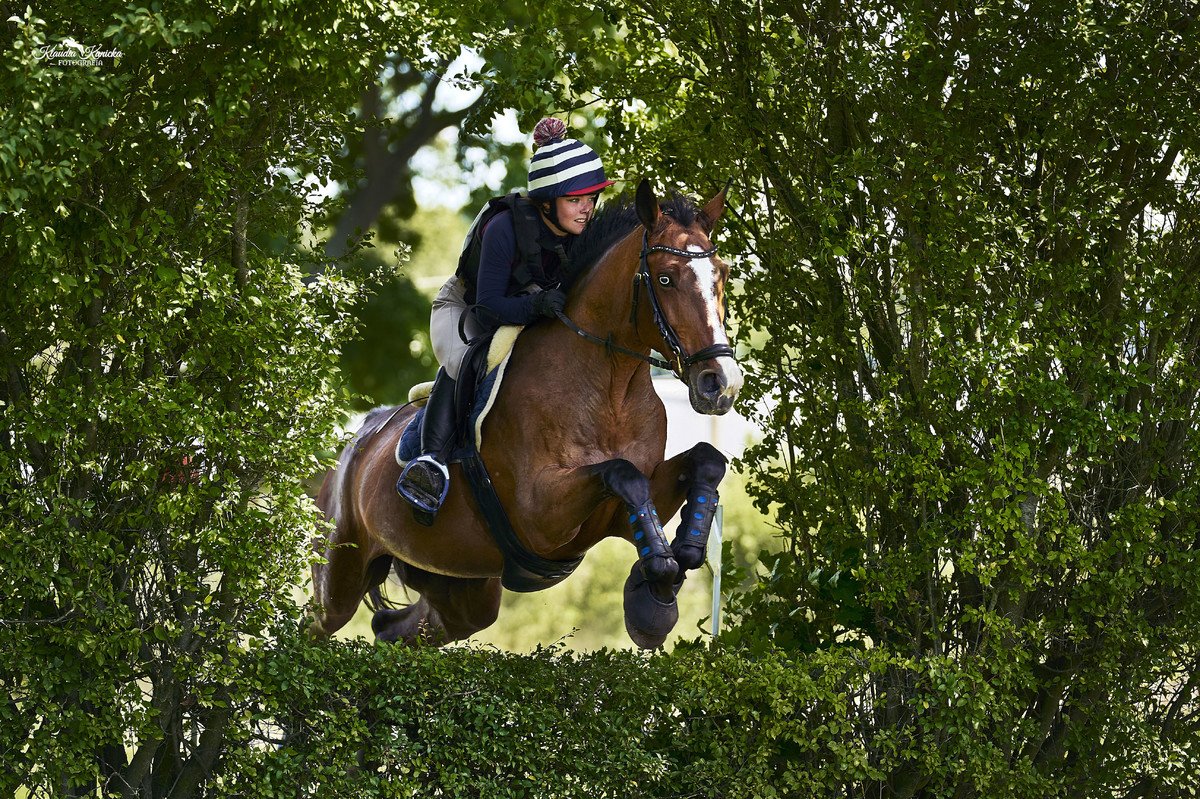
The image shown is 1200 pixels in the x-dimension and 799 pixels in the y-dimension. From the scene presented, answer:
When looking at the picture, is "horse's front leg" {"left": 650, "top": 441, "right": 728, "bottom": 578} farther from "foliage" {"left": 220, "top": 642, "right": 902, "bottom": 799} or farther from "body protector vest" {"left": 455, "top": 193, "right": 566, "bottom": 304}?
"body protector vest" {"left": 455, "top": 193, "right": 566, "bottom": 304}

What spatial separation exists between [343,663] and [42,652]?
3.67 ft

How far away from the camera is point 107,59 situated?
15.8ft

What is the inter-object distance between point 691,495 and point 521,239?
137 centimetres

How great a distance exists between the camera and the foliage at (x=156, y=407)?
4.87 m

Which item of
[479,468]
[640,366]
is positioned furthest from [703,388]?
[479,468]

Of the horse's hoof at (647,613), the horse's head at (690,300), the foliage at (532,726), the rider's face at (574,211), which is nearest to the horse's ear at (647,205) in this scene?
the horse's head at (690,300)

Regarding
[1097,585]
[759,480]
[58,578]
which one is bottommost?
[58,578]

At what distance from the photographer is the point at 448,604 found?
701 centimetres

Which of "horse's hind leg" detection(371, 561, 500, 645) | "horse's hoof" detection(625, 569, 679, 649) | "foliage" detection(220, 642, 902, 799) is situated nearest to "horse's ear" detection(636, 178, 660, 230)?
"horse's hoof" detection(625, 569, 679, 649)

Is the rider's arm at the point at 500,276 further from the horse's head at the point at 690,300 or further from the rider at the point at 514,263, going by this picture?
the horse's head at the point at 690,300

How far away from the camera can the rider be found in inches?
218

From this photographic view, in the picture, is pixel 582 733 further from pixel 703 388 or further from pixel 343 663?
pixel 703 388

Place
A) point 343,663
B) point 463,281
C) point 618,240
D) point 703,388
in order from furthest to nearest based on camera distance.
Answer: point 463,281
point 618,240
point 343,663
point 703,388

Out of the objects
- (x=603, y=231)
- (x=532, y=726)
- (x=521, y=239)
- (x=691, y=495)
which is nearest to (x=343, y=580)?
(x=532, y=726)
